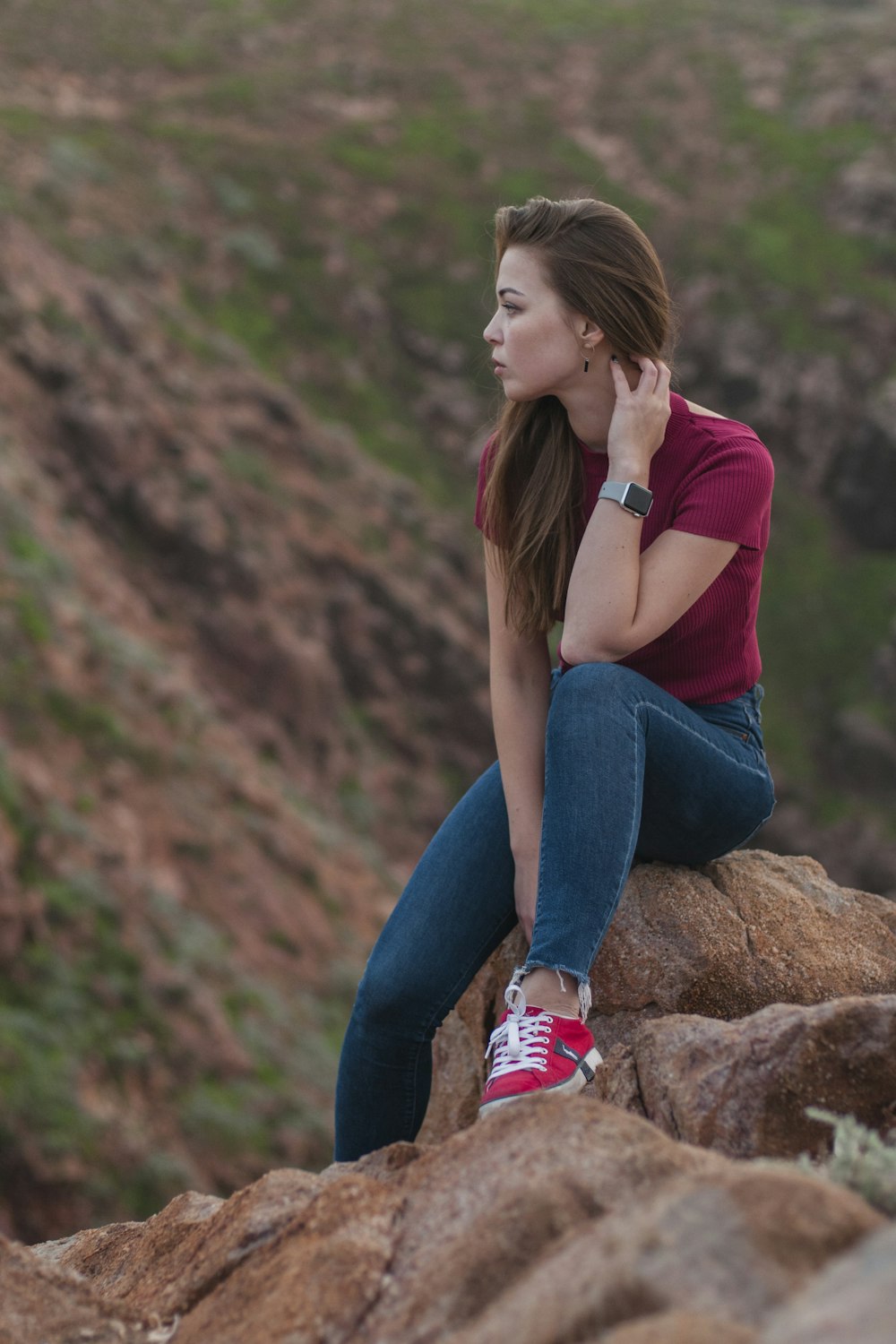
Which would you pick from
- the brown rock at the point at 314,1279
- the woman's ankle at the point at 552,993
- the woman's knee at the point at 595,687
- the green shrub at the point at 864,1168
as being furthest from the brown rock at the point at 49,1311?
the woman's knee at the point at 595,687

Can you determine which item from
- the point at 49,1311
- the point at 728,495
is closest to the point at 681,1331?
the point at 49,1311

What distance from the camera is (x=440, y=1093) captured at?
14.1 feet

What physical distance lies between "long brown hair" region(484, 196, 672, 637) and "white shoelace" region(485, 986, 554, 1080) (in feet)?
3.96

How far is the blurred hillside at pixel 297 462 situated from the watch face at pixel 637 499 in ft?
3.71

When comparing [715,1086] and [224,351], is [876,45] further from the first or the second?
[715,1086]

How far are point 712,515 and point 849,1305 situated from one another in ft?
7.61

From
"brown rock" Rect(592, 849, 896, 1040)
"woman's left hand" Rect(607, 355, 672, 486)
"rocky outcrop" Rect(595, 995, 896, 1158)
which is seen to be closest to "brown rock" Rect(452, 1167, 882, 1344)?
"rocky outcrop" Rect(595, 995, 896, 1158)

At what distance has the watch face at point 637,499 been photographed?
3.37 m

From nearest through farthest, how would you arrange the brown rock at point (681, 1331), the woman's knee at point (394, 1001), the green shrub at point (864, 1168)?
the brown rock at point (681, 1331), the green shrub at point (864, 1168), the woman's knee at point (394, 1001)

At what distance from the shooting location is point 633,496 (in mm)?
3379

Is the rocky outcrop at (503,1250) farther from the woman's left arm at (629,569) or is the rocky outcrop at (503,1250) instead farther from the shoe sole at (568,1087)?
the woman's left arm at (629,569)

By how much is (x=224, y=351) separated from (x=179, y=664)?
8076mm

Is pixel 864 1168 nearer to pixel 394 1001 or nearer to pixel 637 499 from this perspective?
pixel 394 1001

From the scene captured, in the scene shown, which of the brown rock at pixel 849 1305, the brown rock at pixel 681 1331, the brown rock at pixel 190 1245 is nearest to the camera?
the brown rock at pixel 849 1305
